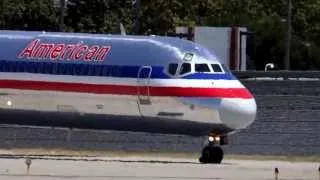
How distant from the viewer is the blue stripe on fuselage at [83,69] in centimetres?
2555

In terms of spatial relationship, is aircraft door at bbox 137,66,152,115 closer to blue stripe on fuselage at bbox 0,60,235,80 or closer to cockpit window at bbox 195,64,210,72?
blue stripe on fuselage at bbox 0,60,235,80

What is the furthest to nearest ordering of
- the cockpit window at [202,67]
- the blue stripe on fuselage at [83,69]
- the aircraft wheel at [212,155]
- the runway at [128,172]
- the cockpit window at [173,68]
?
the blue stripe on fuselage at [83,69], the cockpit window at [173,68], the cockpit window at [202,67], the aircraft wheel at [212,155], the runway at [128,172]

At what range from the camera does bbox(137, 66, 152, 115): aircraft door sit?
25.6m

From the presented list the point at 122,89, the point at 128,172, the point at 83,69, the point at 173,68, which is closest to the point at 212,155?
the point at 173,68

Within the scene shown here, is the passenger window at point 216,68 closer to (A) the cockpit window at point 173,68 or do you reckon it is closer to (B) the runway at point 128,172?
(A) the cockpit window at point 173,68

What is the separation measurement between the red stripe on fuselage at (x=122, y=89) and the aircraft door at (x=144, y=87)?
0.12 ft

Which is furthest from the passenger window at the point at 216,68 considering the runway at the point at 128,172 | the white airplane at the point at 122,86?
the runway at the point at 128,172

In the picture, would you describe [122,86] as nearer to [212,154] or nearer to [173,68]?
[173,68]

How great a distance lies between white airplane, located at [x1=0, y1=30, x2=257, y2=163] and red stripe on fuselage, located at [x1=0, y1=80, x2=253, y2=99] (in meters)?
0.03

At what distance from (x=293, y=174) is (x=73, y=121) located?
8.76 meters

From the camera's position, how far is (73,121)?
88.9 ft

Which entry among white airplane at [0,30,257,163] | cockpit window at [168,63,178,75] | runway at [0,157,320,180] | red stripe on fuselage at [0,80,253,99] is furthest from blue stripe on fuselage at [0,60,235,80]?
runway at [0,157,320,180]

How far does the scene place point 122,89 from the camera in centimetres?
2605

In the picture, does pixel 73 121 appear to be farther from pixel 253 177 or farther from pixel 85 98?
pixel 253 177
